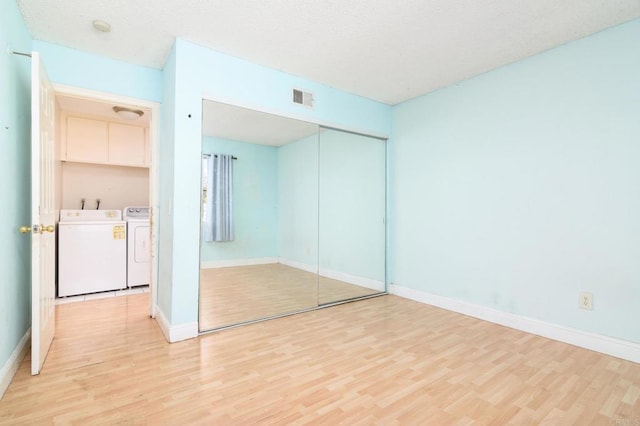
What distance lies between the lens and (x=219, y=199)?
3090mm

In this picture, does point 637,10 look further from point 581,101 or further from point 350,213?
Result: point 350,213

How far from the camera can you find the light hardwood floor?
159cm

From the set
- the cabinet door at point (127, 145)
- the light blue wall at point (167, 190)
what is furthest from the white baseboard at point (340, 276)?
the cabinet door at point (127, 145)

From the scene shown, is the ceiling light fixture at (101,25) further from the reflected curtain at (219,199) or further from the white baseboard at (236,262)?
the white baseboard at (236,262)

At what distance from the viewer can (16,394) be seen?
1.73 metres

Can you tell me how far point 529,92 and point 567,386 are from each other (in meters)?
2.38

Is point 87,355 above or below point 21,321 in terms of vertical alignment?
below

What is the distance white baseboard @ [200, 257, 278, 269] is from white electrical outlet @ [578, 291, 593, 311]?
3022mm

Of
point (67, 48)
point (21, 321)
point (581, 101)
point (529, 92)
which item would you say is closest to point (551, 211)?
point (581, 101)

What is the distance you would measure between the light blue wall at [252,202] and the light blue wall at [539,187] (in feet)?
5.79

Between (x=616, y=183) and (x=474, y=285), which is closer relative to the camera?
(x=616, y=183)

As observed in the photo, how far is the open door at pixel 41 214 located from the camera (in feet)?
6.15

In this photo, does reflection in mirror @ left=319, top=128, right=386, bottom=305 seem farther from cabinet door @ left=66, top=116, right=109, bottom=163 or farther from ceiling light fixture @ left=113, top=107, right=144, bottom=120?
cabinet door @ left=66, top=116, right=109, bottom=163

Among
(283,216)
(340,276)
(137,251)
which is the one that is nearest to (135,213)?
(137,251)
